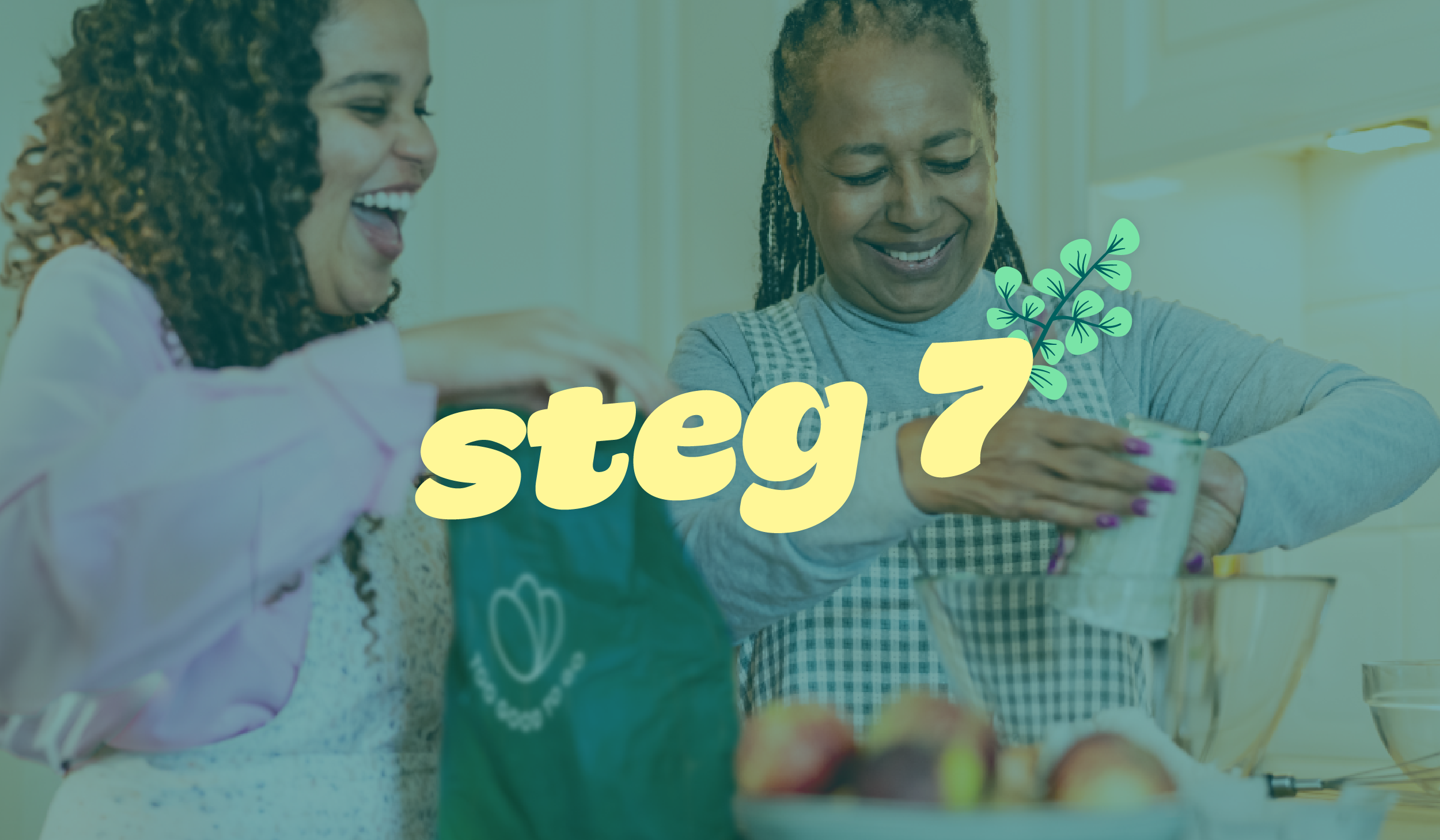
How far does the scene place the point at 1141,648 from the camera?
60 centimetres

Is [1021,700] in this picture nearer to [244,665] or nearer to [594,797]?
[594,797]

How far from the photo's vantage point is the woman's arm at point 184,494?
2.19 ft

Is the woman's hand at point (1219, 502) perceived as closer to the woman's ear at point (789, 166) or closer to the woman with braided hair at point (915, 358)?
the woman with braided hair at point (915, 358)

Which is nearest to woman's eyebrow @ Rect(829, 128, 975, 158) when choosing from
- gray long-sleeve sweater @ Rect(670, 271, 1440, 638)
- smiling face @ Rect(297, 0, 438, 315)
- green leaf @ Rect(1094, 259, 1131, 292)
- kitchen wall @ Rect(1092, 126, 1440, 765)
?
gray long-sleeve sweater @ Rect(670, 271, 1440, 638)

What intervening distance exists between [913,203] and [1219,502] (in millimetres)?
396

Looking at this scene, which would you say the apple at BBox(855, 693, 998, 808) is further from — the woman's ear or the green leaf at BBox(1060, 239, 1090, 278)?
the woman's ear

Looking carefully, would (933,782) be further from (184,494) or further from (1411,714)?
(1411,714)

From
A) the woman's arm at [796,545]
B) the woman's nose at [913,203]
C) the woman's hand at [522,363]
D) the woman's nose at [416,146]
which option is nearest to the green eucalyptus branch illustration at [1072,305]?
the woman's nose at [913,203]

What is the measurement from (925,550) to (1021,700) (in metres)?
0.45

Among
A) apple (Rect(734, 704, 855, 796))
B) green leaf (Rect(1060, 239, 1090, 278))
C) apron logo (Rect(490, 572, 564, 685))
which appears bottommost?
apple (Rect(734, 704, 855, 796))

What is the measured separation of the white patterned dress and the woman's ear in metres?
0.58

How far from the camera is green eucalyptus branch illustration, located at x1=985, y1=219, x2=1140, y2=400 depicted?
0.85m

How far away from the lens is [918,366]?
118 centimetres

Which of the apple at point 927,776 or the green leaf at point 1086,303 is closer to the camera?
the apple at point 927,776
